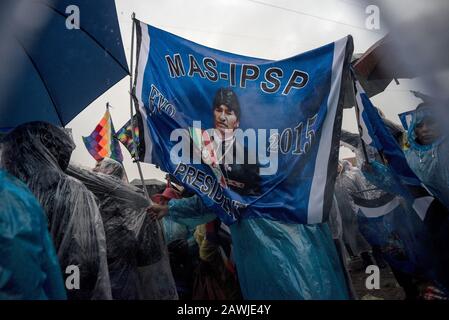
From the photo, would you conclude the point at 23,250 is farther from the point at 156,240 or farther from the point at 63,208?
the point at 156,240

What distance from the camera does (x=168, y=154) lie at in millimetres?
2549

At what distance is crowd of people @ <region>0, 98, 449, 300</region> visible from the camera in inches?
51.4

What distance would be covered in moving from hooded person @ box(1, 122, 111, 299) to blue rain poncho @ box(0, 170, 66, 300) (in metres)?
0.73

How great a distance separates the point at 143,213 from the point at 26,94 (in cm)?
121

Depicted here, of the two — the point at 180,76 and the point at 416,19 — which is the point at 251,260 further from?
the point at 416,19

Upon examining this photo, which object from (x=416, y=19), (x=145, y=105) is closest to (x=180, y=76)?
(x=145, y=105)

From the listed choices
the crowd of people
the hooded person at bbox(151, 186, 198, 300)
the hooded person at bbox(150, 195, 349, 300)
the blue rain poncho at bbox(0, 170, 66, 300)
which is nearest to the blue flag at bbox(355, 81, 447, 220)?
the crowd of people

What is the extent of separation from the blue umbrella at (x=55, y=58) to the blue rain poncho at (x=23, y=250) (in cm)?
151

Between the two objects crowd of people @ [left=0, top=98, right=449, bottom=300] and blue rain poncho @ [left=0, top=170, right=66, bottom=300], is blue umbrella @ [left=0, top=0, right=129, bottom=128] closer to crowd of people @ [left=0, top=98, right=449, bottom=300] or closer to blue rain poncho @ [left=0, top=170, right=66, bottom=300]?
crowd of people @ [left=0, top=98, right=449, bottom=300]

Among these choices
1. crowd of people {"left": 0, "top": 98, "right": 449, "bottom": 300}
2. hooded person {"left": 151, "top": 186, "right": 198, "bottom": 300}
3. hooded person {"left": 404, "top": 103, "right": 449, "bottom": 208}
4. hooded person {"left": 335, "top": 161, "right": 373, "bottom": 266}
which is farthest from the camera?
hooded person {"left": 335, "top": 161, "right": 373, "bottom": 266}

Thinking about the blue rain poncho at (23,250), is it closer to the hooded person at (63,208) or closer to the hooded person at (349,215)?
the hooded person at (63,208)

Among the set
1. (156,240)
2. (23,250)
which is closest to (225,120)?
(156,240)

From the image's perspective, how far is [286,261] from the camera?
219cm

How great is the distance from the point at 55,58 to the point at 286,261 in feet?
7.03
